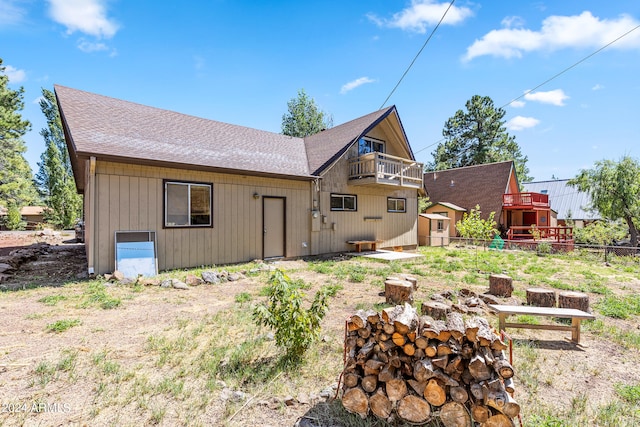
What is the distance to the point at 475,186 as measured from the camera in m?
21.8

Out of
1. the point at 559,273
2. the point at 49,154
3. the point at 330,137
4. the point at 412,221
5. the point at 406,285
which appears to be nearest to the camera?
the point at 406,285

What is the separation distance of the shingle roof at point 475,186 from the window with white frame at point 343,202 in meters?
12.9

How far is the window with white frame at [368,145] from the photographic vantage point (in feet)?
42.2

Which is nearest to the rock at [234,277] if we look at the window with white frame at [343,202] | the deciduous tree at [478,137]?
the window with white frame at [343,202]

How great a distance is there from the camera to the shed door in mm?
9812

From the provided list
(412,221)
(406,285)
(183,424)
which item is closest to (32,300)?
(183,424)

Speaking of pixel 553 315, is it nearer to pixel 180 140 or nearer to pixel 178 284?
pixel 178 284

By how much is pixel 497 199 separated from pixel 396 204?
10697mm

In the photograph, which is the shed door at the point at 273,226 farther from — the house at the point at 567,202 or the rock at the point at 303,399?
the house at the point at 567,202

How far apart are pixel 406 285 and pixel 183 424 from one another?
155 inches

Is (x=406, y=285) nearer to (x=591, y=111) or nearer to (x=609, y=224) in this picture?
(x=591, y=111)

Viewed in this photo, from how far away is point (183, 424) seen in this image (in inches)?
88.5

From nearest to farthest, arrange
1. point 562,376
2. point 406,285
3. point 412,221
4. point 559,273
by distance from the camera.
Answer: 1. point 562,376
2. point 406,285
3. point 559,273
4. point 412,221

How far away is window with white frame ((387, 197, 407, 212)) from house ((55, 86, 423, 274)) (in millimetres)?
77
